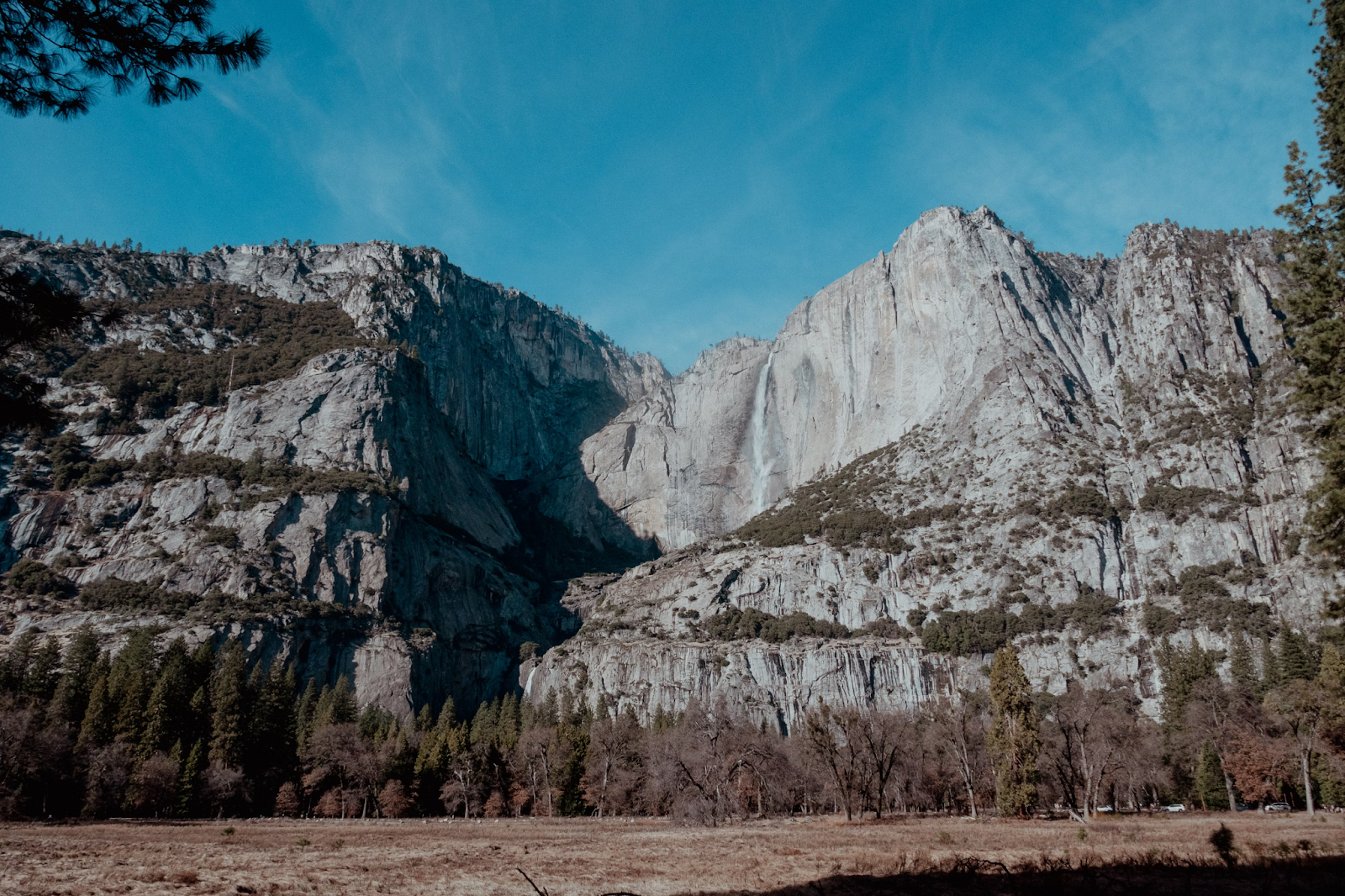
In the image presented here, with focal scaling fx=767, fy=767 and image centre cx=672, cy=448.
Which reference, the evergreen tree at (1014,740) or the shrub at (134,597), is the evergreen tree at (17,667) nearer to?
the shrub at (134,597)

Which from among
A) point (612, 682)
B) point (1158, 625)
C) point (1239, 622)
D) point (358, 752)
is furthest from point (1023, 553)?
point (358, 752)

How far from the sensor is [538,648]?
153 metres

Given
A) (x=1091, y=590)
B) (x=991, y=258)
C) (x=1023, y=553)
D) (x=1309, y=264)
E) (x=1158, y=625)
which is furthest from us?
(x=991, y=258)

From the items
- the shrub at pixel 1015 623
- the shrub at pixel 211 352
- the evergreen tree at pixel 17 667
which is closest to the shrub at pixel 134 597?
the evergreen tree at pixel 17 667

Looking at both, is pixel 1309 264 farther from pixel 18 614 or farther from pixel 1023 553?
pixel 18 614

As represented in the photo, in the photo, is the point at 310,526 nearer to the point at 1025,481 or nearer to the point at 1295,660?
the point at 1025,481

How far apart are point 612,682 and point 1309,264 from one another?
121887mm

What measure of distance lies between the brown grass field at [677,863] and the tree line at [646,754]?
2145cm

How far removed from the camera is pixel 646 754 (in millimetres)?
75438

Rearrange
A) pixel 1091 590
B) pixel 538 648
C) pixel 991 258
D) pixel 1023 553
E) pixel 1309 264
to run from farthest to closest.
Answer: pixel 991 258
pixel 538 648
pixel 1023 553
pixel 1091 590
pixel 1309 264

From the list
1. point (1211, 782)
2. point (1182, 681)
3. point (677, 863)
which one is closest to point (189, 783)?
point (677, 863)

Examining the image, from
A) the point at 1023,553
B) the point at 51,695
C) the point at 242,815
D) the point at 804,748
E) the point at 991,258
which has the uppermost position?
the point at 991,258

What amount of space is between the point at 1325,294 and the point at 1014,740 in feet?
134

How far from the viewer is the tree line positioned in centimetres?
5269
